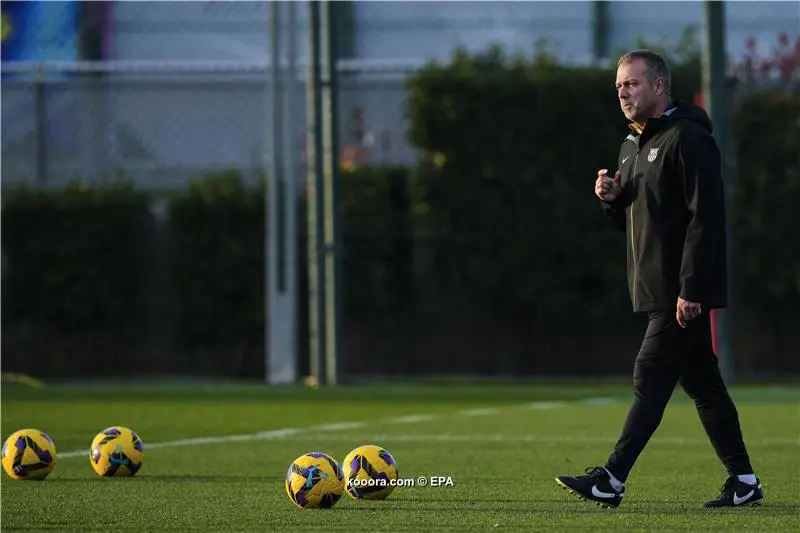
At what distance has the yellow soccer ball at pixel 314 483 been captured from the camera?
7070 mm

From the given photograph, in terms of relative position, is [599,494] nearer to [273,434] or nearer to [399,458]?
[399,458]

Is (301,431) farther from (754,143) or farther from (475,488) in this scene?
(754,143)

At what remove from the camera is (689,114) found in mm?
7172

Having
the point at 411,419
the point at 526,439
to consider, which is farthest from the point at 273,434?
the point at 411,419

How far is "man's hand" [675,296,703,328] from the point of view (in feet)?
22.7

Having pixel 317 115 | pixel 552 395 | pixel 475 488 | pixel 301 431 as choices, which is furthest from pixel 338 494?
pixel 317 115

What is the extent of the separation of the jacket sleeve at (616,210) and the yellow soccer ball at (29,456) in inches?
126

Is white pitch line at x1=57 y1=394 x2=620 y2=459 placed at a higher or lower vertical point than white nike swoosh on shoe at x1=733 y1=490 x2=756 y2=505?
lower

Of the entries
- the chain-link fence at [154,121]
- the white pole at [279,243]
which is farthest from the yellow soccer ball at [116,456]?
the chain-link fence at [154,121]

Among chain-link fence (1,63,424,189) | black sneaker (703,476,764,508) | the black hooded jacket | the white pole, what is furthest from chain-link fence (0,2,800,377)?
black sneaker (703,476,764,508)

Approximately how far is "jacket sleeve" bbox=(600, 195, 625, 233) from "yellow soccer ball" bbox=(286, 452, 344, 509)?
1.70 metres

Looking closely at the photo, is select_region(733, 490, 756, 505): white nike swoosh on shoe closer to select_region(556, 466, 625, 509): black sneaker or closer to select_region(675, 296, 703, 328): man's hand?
select_region(556, 466, 625, 509): black sneaker

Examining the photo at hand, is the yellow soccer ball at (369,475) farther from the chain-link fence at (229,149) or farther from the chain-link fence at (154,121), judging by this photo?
the chain-link fence at (154,121)

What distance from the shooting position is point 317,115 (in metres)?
19.4
